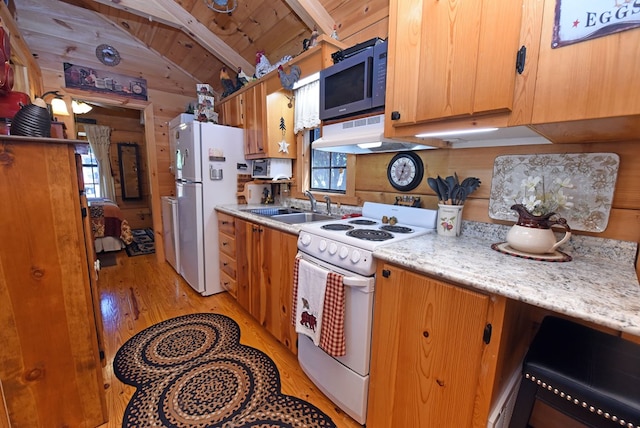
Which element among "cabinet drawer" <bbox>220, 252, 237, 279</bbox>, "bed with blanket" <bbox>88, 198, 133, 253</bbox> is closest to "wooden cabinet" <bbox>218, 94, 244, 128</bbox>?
"cabinet drawer" <bbox>220, 252, 237, 279</bbox>

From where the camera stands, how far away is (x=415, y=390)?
1062 millimetres

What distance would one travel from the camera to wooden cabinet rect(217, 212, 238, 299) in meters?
2.47

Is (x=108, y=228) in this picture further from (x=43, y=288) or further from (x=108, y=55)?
(x=43, y=288)

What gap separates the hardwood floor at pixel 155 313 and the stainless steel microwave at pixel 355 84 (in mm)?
1673

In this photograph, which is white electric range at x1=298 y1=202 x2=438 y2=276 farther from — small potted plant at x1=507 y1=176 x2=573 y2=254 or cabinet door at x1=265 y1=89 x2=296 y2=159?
A: cabinet door at x1=265 y1=89 x2=296 y2=159

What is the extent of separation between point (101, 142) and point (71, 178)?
566 cm

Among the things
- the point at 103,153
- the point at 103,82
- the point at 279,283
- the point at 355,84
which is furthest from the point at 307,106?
the point at 103,153

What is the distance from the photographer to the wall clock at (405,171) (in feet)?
5.52

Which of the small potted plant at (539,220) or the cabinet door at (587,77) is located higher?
the cabinet door at (587,77)

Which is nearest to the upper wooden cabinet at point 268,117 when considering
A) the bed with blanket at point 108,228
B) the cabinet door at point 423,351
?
the cabinet door at point 423,351

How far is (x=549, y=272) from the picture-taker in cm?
92

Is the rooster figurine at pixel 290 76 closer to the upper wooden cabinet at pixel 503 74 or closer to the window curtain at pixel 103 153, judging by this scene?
the upper wooden cabinet at pixel 503 74

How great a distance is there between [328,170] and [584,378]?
6.71ft

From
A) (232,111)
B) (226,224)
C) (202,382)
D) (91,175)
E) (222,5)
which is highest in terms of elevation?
(222,5)
